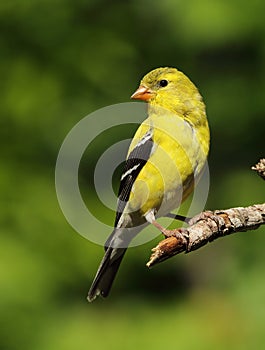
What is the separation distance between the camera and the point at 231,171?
24.0 ft

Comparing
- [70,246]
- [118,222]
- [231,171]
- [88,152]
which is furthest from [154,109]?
[231,171]

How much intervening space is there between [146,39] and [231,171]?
145 centimetres

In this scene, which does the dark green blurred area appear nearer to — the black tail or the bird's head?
the black tail

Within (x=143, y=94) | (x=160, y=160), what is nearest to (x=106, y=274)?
(x=160, y=160)

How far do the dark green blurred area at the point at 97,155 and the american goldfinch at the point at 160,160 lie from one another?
1.48 m

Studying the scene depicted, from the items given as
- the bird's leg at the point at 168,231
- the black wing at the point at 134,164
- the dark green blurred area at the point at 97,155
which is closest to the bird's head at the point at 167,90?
the black wing at the point at 134,164

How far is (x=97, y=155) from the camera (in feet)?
22.7

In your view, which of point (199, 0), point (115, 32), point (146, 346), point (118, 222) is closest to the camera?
point (118, 222)

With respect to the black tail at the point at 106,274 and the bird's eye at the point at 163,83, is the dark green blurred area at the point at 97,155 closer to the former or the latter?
the black tail at the point at 106,274

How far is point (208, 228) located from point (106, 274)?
1.15 meters

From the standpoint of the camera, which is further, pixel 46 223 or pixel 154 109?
pixel 46 223

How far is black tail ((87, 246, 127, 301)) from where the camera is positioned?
466 cm

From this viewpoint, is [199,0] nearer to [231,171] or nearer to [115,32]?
[115,32]

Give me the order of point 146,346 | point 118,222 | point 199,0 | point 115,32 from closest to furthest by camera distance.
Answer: point 118,222 < point 146,346 < point 199,0 < point 115,32
